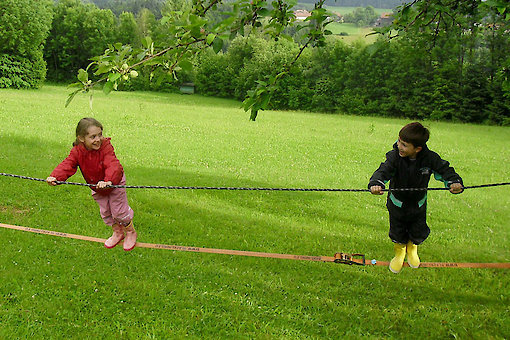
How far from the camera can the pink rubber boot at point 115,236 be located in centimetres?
512

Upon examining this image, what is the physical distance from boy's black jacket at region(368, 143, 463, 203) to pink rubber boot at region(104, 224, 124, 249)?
2.95 meters

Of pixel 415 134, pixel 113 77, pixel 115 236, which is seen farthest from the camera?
pixel 115 236

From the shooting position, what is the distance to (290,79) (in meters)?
41.9

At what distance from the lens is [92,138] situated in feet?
14.4

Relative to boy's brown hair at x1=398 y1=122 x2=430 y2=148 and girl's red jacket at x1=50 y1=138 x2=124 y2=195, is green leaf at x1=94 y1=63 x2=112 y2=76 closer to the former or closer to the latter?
girl's red jacket at x1=50 y1=138 x2=124 y2=195

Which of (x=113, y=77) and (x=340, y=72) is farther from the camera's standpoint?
(x=340, y=72)

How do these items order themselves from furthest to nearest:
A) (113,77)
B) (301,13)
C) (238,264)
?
(238,264)
(301,13)
(113,77)

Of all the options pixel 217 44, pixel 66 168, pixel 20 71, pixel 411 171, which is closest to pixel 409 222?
pixel 411 171

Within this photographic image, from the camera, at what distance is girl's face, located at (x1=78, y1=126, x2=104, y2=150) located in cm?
436

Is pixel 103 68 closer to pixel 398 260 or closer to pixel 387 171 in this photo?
pixel 387 171

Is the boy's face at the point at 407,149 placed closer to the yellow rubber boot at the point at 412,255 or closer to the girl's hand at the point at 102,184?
the yellow rubber boot at the point at 412,255

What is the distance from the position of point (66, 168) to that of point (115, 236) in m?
1.07

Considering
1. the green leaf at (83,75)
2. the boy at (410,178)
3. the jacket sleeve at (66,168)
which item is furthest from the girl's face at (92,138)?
the boy at (410,178)

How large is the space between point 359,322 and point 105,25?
194 ft
